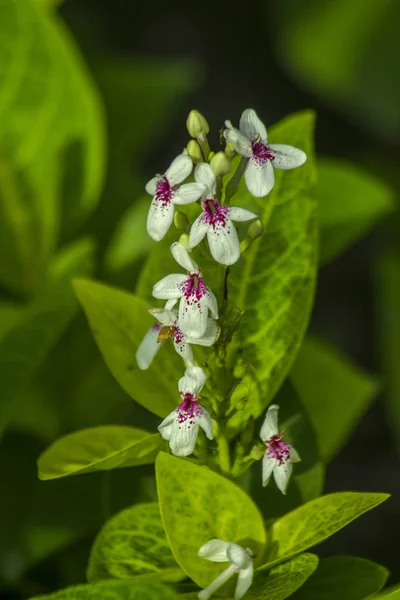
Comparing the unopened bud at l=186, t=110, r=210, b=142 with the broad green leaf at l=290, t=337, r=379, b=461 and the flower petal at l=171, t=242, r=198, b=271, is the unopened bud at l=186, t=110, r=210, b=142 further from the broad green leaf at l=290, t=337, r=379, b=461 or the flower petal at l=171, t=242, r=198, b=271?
the broad green leaf at l=290, t=337, r=379, b=461

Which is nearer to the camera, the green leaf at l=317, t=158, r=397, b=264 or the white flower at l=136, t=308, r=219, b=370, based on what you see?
the white flower at l=136, t=308, r=219, b=370

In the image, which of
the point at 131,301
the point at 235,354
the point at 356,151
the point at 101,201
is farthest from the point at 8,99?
the point at 356,151

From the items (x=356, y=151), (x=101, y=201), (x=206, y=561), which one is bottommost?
(x=206, y=561)

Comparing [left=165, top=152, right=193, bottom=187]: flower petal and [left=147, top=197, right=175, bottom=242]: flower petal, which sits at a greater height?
[left=165, top=152, right=193, bottom=187]: flower petal

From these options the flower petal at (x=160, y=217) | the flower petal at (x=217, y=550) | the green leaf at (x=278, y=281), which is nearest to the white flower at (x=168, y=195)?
the flower petal at (x=160, y=217)

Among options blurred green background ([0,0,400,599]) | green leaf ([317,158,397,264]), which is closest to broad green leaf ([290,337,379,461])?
blurred green background ([0,0,400,599])

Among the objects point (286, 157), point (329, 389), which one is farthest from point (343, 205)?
point (286, 157)

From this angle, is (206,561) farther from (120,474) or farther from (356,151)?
(356,151)
